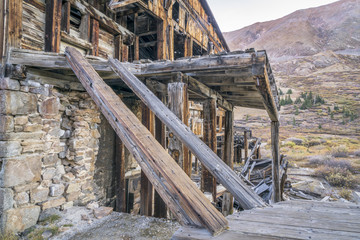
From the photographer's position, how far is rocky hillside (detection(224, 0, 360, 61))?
260 feet

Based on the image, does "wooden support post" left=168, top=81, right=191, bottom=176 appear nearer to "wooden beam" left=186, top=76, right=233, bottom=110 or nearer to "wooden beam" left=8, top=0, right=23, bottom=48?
"wooden beam" left=186, top=76, right=233, bottom=110

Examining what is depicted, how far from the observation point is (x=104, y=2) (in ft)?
16.0

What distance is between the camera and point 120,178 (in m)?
4.54

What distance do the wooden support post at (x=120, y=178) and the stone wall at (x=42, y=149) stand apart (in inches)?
21.2

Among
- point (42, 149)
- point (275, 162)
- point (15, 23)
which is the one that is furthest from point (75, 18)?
point (275, 162)

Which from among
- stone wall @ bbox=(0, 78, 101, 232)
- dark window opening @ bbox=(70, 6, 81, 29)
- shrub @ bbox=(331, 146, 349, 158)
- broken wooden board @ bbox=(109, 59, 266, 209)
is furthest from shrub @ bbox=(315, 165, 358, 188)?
dark window opening @ bbox=(70, 6, 81, 29)

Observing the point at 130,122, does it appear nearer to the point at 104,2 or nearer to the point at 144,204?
the point at 144,204

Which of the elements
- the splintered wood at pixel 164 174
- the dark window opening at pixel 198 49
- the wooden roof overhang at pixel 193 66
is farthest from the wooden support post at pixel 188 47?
the splintered wood at pixel 164 174

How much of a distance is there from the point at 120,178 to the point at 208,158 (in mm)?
3256

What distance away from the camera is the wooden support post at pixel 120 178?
14.8ft

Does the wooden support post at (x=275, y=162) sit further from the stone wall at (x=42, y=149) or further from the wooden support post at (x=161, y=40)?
the stone wall at (x=42, y=149)

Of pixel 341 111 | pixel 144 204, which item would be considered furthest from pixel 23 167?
pixel 341 111

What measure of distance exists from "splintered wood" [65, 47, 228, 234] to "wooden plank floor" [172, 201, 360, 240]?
67 millimetres

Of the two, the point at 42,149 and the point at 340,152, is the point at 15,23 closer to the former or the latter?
the point at 42,149
